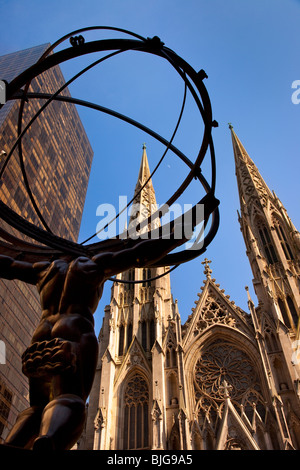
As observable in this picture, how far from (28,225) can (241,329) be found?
22.0 m

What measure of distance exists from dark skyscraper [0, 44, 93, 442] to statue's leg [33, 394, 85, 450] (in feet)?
78.7

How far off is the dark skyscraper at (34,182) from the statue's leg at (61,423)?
24003mm

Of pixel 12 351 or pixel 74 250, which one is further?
pixel 12 351

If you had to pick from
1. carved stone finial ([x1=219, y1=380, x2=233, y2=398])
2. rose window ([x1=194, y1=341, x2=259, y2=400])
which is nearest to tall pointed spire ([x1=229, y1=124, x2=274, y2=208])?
rose window ([x1=194, y1=341, x2=259, y2=400])

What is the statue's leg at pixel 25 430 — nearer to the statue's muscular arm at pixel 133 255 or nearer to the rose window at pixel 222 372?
the statue's muscular arm at pixel 133 255

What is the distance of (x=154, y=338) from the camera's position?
25500 mm

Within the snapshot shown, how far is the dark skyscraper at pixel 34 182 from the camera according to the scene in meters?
26.1

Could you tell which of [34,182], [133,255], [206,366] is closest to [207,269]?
[206,366]

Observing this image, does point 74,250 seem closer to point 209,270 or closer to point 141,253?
point 141,253

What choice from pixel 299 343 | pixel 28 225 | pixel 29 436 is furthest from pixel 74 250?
pixel 299 343

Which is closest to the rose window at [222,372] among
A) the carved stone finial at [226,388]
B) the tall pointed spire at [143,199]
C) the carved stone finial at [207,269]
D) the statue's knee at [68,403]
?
the carved stone finial at [226,388]

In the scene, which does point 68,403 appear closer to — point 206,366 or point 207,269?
point 206,366

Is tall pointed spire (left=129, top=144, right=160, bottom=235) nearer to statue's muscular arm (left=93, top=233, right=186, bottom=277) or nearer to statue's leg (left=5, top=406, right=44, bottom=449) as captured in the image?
statue's muscular arm (left=93, top=233, right=186, bottom=277)

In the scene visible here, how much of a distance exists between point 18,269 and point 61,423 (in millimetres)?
1872
